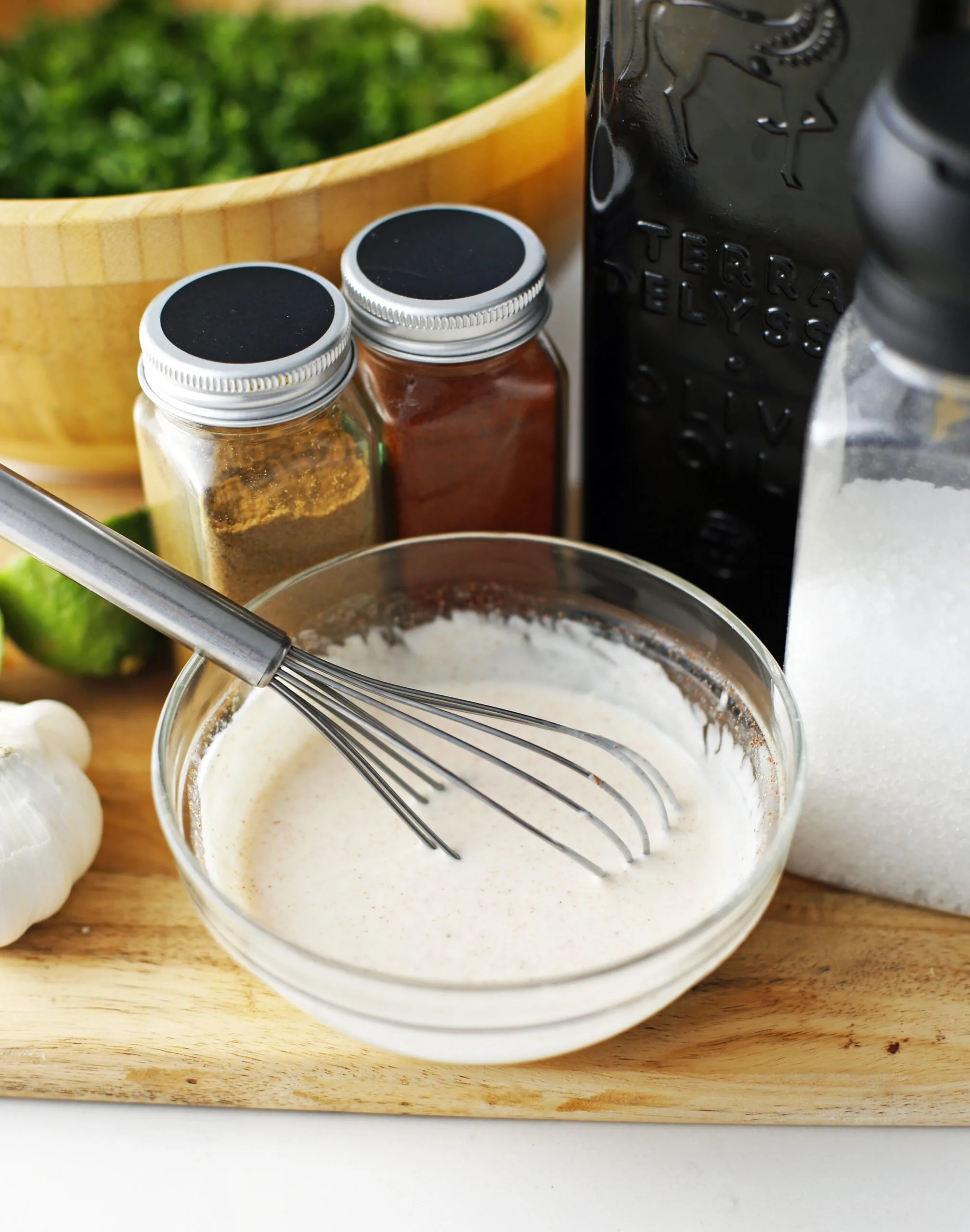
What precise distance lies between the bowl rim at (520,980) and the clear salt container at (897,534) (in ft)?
0.13

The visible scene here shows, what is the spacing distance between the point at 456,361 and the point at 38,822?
11.9 inches

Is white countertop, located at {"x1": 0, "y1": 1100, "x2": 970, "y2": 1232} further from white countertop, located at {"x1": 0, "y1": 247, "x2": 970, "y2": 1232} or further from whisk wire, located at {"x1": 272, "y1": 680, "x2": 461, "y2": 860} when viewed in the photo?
whisk wire, located at {"x1": 272, "y1": 680, "x2": 461, "y2": 860}

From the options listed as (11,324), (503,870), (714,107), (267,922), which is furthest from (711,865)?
(11,324)

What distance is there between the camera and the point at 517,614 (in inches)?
32.6

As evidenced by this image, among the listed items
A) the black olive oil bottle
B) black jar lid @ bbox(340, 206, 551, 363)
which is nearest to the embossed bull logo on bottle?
the black olive oil bottle

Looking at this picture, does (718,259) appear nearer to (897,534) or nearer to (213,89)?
(897,534)

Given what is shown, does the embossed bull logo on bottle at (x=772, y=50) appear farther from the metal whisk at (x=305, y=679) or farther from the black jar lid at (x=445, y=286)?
the metal whisk at (x=305, y=679)

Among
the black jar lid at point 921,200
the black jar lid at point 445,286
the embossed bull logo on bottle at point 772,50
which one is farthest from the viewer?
the black jar lid at point 445,286

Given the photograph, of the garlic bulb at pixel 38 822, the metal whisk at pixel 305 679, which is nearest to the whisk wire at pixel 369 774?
the metal whisk at pixel 305 679

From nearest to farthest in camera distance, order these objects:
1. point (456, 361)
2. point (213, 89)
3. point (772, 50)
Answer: point (772, 50) < point (456, 361) < point (213, 89)

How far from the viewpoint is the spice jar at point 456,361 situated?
728 millimetres

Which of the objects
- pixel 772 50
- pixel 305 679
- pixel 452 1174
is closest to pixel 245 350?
pixel 305 679

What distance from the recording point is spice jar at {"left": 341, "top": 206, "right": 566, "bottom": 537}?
73 centimetres

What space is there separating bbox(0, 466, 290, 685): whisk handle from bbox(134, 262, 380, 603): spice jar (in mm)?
82
